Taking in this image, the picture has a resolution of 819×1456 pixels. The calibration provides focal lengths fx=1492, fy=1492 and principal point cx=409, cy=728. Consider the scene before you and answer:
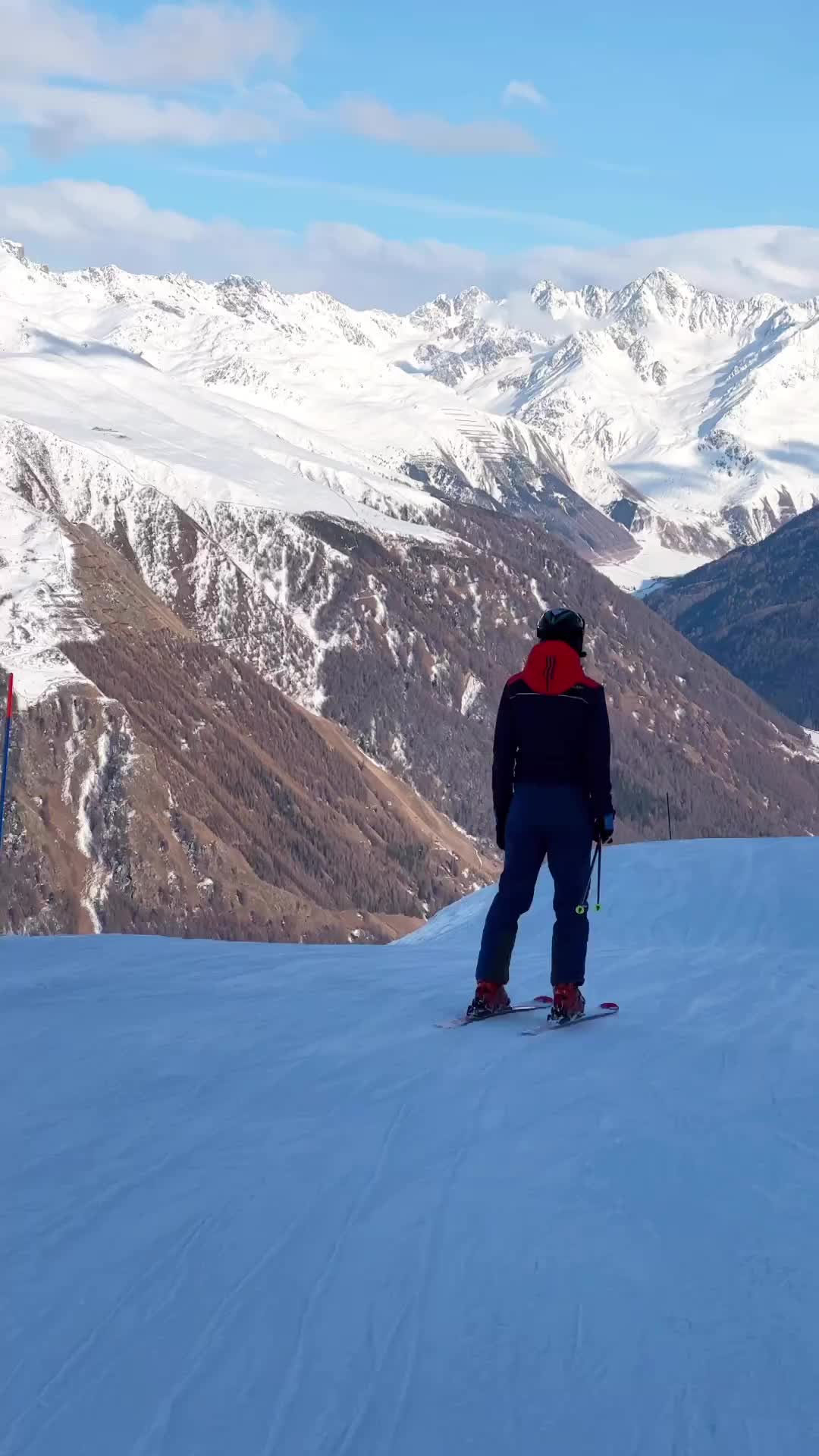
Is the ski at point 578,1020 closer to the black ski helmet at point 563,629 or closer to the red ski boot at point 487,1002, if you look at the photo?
the red ski boot at point 487,1002

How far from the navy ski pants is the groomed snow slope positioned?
77 centimetres

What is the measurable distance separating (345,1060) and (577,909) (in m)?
2.33

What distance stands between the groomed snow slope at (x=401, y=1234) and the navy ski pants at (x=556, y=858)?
773 millimetres

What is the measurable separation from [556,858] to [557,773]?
71 cm

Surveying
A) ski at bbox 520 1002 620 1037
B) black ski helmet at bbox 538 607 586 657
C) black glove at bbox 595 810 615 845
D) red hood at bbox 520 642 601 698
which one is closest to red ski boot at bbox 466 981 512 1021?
ski at bbox 520 1002 620 1037

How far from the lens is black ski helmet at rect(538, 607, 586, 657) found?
12.1 metres

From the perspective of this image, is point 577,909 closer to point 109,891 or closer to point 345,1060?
point 345,1060

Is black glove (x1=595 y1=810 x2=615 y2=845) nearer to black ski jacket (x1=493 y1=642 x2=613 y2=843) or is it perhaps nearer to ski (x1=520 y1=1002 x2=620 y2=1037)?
black ski jacket (x1=493 y1=642 x2=613 y2=843)

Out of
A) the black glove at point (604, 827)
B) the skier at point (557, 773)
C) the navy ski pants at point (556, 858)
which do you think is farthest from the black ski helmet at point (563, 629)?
the black glove at point (604, 827)

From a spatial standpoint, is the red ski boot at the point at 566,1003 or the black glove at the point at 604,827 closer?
the black glove at the point at 604,827

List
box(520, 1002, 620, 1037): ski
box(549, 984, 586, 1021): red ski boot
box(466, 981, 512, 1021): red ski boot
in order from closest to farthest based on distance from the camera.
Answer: box(520, 1002, 620, 1037): ski, box(549, 984, 586, 1021): red ski boot, box(466, 981, 512, 1021): red ski boot

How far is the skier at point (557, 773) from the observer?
39.7 feet

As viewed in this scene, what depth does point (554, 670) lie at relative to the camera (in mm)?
12078

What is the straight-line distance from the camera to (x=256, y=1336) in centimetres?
675
